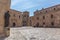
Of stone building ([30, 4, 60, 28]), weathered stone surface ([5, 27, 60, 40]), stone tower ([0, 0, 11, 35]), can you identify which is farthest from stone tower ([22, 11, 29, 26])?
stone tower ([0, 0, 11, 35])

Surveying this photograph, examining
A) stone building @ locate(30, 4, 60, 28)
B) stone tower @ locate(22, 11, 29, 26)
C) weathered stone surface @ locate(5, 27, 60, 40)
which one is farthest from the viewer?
stone tower @ locate(22, 11, 29, 26)

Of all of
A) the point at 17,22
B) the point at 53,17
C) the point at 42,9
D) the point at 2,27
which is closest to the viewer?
the point at 2,27

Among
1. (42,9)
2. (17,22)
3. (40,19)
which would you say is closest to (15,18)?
(17,22)

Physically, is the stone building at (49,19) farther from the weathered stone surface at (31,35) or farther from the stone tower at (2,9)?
the stone tower at (2,9)

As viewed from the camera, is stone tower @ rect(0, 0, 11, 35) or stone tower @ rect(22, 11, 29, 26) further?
stone tower @ rect(22, 11, 29, 26)

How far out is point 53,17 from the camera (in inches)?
1420

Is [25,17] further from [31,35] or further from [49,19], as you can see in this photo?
Result: [31,35]

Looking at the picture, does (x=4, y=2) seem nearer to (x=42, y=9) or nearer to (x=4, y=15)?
(x=4, y=15)

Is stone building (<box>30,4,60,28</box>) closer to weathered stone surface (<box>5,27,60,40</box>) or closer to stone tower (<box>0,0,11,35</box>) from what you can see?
weathered stone surface (<box>5,27,60,40</box>)

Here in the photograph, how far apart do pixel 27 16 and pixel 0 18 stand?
47.0 meters

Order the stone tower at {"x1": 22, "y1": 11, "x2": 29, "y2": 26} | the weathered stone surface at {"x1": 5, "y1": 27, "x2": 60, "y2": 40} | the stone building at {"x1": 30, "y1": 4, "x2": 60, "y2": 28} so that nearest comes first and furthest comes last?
the weathered stone surface at {"x1": 5, "y1": 27, "x2": 60, "y2": 40} → the stone building at {"x1": 30, "y1": 4, "x2": 60, "y2": 28} → the stone tower at {"x1": 22, "y1": 11, "x2": 29, "y2": 26}

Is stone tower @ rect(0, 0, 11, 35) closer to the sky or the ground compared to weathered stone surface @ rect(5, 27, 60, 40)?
closer to the sky

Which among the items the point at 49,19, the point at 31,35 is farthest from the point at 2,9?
the point at 49,19

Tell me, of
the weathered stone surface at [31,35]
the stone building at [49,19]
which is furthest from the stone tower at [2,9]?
the stone building at [49,19]
